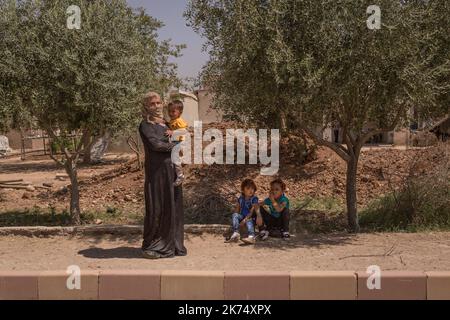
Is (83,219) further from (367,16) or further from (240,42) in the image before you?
(367,16)

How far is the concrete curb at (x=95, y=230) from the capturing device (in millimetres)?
7261

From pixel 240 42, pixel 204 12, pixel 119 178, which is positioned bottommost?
pixel 119 178

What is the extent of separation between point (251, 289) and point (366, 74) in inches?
120

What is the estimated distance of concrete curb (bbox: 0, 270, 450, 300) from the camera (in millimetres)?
5074

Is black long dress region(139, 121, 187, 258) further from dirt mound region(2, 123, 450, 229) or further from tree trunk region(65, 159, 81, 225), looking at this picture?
dirt mound region(2, 123, 450, 229)

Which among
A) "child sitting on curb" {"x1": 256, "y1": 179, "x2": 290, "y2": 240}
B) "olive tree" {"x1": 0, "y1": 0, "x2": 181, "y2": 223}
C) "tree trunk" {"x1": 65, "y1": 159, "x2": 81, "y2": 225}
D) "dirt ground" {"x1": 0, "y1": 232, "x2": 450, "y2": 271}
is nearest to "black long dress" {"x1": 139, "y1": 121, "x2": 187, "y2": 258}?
"dirt ground" {"x1": 0, "y1": 232, "x2": 450, "y2": 271}

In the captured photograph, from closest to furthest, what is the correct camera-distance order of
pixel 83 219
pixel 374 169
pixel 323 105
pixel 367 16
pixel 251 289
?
pixel 251 289 → pixel 367 16 → pixel 323 105 → pixel 83 219 → pixel 374 169

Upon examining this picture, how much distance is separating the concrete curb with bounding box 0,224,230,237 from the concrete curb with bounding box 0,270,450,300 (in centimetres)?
188

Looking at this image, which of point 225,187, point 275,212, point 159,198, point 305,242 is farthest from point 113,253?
point 225,187

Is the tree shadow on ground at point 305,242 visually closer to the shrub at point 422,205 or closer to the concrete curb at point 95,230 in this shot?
the concrete curb at point 95,230

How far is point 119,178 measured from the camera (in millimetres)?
12656

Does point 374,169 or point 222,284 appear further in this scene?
point 374,169

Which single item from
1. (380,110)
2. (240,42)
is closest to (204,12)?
(240,42)

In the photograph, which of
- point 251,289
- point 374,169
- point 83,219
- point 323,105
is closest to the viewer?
point 251,289
